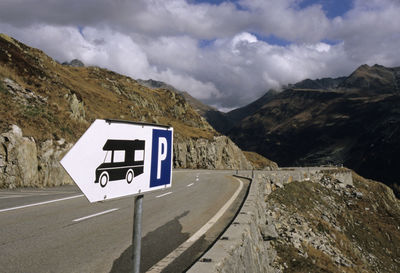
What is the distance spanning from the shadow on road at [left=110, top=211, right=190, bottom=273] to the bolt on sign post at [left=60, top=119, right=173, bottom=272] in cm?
177

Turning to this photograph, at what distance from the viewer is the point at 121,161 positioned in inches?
90.1

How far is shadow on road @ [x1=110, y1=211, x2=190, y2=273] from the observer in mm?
4439

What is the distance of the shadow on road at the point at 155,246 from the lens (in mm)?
4439

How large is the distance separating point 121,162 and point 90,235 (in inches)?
171

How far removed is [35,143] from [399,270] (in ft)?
93.8

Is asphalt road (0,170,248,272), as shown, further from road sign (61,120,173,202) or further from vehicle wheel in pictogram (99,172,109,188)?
vehicle wheel in pictogram (99,172,109,188)

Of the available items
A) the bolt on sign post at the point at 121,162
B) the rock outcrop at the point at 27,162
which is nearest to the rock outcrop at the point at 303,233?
the bolt on sign post at the point at 121,162

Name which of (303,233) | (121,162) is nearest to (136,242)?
(121,162)

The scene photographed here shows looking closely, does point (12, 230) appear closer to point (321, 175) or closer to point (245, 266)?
point (245, 266)

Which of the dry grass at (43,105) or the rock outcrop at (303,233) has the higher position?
the dry grass at (43,105)

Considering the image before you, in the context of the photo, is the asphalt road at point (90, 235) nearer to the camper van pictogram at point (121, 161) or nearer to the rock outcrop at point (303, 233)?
the rock outcrop at point (303, 233)

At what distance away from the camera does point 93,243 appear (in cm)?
530

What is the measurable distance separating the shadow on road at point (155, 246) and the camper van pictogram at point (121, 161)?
1960 mm

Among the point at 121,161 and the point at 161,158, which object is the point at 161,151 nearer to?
the point at 161,158
